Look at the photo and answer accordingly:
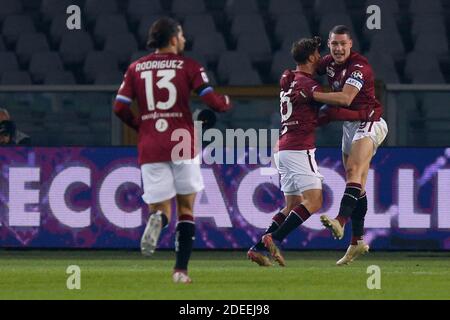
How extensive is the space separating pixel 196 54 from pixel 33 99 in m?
3.07

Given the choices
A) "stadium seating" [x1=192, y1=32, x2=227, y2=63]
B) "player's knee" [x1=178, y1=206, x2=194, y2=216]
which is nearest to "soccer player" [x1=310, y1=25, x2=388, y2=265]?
"player's knee" [x1=178, y1=206, x2=194, y2=216]

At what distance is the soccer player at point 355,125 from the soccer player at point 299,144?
1.00 ft

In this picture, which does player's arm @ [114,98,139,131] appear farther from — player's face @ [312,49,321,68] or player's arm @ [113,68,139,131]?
player's face @ [312,49,321,68]

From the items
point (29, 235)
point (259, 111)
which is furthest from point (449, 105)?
point (29, 235)

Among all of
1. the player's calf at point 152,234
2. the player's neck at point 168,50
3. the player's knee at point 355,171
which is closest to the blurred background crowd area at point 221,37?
the player's knee at point 355,171

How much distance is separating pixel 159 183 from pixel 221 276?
121 centimetres

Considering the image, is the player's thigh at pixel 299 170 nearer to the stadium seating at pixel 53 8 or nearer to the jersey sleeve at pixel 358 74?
the jersey sleeve at pixel 358 74

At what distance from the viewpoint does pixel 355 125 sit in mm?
11398

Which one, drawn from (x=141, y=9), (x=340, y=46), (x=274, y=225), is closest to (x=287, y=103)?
(x=340, y=46)

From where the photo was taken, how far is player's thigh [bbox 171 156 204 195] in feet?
29.5

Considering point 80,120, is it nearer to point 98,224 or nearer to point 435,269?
point 98,224

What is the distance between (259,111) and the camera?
43.2ft

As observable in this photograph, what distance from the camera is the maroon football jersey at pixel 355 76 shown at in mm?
11078

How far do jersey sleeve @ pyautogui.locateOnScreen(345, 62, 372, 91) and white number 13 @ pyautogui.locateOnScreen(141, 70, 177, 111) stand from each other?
2.46m
